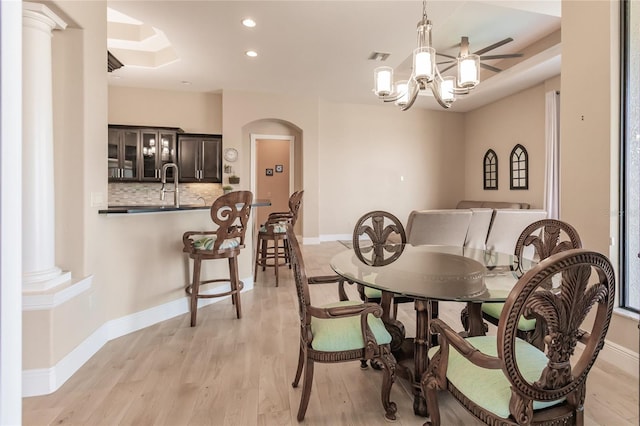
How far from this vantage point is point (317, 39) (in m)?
4.19

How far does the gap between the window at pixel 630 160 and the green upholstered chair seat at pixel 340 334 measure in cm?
187

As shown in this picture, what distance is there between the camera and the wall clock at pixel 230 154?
21.1 ft

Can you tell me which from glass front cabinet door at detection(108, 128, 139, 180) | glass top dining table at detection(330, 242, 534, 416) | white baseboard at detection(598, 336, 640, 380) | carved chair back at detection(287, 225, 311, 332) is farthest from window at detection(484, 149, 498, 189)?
glass front cabinet door at detection(108, 128, 139, 180)

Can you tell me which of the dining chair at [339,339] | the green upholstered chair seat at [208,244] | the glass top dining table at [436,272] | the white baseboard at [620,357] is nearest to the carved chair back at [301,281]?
the dining chair at [339,339]

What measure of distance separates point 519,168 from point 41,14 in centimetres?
721

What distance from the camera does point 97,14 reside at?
2.35 meters

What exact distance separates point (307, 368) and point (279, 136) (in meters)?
6.30

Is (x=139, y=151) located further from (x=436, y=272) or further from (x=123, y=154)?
(x=436, y=272)

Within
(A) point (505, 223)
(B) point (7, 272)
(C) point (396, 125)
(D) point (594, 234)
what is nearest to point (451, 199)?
(C) point (396, 125)

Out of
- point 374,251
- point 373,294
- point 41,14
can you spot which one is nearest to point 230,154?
point 41,14

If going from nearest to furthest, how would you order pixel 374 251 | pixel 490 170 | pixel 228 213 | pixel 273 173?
pixel 374 251 → pixel 228 213 → pixel 490 170 → pixel 273 173

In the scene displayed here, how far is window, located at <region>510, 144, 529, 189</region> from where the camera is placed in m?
6.18

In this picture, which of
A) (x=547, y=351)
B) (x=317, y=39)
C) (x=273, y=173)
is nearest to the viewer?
(x=547, y=351)

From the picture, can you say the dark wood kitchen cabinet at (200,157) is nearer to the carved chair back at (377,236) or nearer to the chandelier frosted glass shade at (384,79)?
the chandelier frosted glass shade at (384,79)
